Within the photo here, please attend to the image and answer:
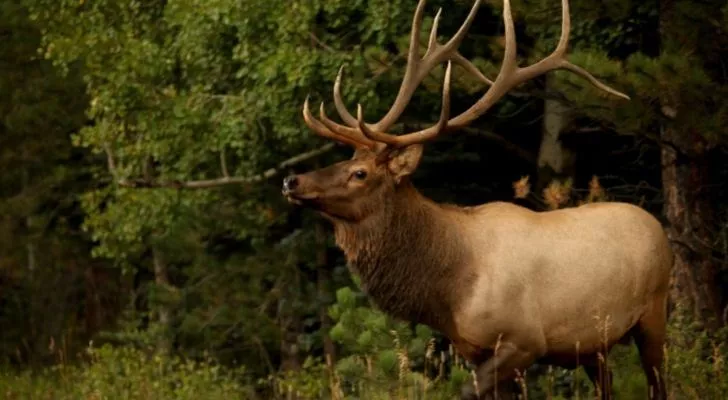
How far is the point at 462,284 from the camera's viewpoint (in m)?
10.0

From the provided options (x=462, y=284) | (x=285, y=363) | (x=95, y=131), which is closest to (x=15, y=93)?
(x=95, y=131)

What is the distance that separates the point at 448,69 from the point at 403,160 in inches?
20.9

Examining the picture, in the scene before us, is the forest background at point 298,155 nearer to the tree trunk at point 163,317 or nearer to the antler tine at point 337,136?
the tree trunk at point 163,317

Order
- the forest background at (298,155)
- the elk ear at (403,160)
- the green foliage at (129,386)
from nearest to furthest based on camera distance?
the elk ear at (403,160), the forest background at (298,155), the green foliage at (129,386)

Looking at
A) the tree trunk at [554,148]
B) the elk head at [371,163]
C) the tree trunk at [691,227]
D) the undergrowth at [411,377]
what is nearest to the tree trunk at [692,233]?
the tree trunk at [691,227]

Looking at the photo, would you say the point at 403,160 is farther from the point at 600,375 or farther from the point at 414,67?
the point at 600,375

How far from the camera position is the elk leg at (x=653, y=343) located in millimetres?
10359

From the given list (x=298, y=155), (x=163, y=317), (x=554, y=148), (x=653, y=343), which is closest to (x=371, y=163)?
(x=653, y=343)

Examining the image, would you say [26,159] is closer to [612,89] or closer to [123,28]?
[123,28]

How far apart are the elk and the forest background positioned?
1.38 ft

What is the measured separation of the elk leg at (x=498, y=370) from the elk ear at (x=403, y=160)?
3.60 feet

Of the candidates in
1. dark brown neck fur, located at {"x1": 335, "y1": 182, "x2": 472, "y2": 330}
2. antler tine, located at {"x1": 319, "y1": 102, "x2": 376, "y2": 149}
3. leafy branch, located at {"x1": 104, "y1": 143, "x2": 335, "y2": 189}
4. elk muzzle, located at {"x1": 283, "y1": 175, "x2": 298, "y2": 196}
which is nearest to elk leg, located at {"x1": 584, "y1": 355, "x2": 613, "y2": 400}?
dark brown neck fur, located at {"x1": 335, "y1": 182, "x2": 472, "y2": 330}

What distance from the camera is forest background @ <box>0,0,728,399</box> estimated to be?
11.8 meters

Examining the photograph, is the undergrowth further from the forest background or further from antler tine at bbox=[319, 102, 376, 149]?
antler tine at bbox=[319, 102, 376, 149]
